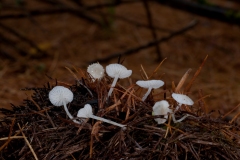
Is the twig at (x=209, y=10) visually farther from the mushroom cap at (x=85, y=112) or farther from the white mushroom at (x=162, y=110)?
the mushroom cap at (x=85, y=112)

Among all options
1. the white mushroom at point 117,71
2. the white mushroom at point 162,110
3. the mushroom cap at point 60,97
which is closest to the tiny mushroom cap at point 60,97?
the mushroom cap at point 60,97

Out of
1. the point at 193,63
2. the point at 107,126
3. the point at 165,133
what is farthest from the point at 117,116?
the point at 193,63

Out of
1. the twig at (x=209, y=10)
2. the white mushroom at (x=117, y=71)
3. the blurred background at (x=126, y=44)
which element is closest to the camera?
the white mushroom at (x=117, y=71)

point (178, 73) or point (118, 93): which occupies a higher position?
point (178, 73)

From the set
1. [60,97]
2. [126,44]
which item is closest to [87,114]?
[60,97]

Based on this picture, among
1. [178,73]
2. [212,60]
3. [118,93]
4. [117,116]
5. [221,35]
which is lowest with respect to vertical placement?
[117,116]

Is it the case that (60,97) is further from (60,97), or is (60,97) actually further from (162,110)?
(162,110)

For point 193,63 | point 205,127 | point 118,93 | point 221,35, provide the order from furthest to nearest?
point 221,35 → point 193,63 → point 118,93 → point 205,127

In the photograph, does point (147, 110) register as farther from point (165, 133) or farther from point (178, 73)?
point (178, 73)
